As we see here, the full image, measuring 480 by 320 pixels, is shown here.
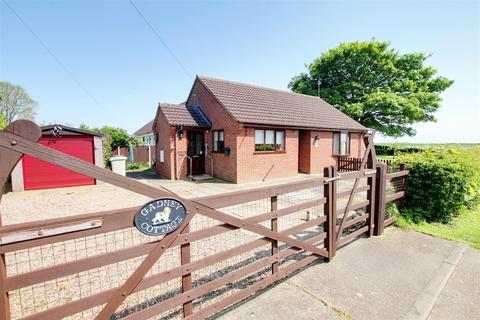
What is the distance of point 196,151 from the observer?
13414 millimetres

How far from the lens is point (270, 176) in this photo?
12.1 metres

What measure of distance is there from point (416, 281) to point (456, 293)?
16.1 inches

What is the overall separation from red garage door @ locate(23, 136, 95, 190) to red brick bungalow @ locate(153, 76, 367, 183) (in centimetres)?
396

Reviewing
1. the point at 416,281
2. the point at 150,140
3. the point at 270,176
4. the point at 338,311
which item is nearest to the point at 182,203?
the point at 338,311

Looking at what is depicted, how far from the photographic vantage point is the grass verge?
4617mm

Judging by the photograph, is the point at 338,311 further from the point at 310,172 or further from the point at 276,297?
the point at 310,172

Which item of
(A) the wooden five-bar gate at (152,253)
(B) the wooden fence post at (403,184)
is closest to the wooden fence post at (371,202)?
(A) the wooden five-bar gate at (152,253)

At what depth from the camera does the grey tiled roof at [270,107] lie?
1181 cm

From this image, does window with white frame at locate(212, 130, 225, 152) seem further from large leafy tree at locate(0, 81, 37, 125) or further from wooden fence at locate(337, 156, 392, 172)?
large leafy tree at locate(0, 81, 37, 125)

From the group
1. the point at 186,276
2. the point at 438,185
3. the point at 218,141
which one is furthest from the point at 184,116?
the point at 186,276

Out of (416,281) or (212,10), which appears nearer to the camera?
(416,281)

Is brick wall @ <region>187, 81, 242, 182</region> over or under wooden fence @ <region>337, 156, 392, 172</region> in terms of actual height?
over

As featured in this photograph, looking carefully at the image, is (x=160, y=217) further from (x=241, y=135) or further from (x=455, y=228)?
(x=241, y=135)

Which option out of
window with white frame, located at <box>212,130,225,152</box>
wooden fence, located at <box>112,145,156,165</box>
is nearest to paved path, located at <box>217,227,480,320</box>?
window with white frame, located at <box>212,130,225,152</box>
